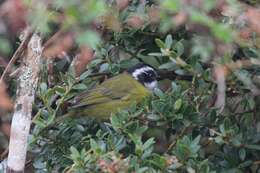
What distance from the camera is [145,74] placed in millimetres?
4430

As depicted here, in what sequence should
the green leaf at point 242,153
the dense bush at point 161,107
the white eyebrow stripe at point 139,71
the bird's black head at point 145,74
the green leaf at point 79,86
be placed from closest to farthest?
the dense bush at point 161,107 → the green leaf at point 242,153 → the green leaf at point 79,86 → the bird's black head at point 145,74 → the white eyebrow stripe at point 139,71

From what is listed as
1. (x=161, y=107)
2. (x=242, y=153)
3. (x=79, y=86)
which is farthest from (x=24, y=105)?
(x=242, y=153)

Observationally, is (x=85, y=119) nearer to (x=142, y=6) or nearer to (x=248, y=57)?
(x=142, y=6)

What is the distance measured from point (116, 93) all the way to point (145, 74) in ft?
1.25

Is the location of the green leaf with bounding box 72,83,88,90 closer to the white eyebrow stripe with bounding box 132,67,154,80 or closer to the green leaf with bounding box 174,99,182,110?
the green leaf with bounding box 174,99,182,110

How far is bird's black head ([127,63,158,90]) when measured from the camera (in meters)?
4.13

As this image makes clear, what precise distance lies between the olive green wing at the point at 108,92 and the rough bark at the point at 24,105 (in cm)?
108

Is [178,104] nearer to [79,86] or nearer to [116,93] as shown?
[79,86]

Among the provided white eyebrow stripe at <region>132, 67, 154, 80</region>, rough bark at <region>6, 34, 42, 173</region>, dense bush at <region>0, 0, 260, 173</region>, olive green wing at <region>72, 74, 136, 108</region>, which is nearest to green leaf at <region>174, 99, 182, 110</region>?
dense bush at <region>0, 0, 260, 173</region>

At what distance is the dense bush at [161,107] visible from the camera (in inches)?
119

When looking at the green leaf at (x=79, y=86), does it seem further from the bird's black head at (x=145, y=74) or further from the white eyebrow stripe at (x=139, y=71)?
the white eyebrow stripe at (x=139, y=71)

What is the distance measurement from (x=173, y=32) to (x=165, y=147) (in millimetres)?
589

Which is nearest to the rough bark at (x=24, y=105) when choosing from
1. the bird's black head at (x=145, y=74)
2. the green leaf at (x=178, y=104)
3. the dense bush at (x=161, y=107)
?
the dense bush at (x=161, y=107)

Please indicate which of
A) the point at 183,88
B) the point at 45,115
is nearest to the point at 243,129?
the point at 183,88
